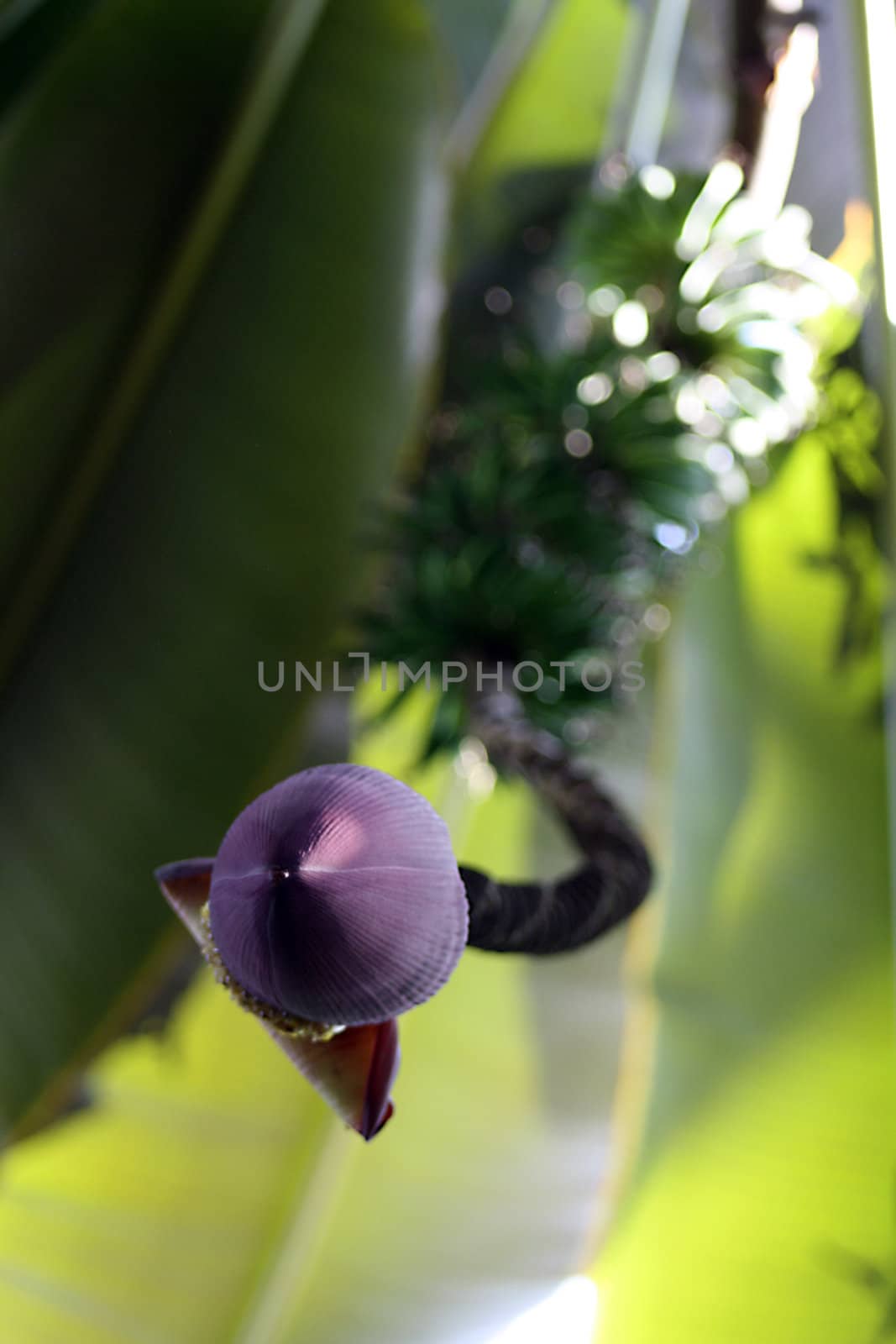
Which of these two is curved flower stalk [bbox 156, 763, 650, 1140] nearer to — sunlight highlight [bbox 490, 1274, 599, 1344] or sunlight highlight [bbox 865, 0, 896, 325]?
sunlight highlight [bbox 490, 1274, 599, 1344]

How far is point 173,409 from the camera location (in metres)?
0.42

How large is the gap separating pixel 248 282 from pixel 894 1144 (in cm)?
46

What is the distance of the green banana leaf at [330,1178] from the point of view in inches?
10.9

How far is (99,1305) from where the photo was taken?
0.88 ft

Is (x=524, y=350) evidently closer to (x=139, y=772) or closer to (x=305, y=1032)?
(x=139, y=772)

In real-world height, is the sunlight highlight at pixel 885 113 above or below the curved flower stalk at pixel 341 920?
above

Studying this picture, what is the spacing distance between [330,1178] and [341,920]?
0.27 m

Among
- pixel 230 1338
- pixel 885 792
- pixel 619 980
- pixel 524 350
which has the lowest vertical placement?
pixel 230 1338

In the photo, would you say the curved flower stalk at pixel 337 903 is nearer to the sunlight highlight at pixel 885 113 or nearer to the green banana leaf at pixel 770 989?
the green banana leaf at pixel 770 989

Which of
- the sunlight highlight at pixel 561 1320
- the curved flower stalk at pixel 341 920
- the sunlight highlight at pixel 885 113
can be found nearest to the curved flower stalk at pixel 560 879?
the curved flower stalk at pixel 341 920

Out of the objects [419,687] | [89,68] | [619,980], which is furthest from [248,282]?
[619,980]

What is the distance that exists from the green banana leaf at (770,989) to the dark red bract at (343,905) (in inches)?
9.5

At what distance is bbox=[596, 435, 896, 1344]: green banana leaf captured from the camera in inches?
11.9

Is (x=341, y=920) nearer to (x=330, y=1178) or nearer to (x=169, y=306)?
(x=330, y=1178)
